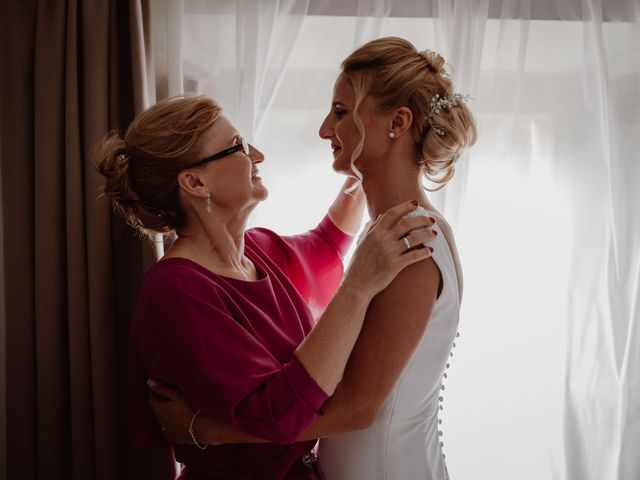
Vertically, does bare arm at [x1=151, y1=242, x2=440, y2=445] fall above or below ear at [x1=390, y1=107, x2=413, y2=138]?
below

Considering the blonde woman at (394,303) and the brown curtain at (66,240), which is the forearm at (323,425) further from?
the brown curtain at (66,240)

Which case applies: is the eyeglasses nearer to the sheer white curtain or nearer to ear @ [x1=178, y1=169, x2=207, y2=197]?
ear @ [x1=178, y1=169, x2=207, y2=197]

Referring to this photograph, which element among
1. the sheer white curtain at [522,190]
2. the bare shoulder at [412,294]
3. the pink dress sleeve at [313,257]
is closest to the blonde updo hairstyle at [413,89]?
the bare shoulder at [412,294]

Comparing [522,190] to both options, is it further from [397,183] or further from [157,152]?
[157,152]

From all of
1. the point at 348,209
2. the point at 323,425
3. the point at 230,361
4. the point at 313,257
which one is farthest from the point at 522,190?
the point at 230,361

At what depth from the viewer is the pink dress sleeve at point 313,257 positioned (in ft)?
5.89

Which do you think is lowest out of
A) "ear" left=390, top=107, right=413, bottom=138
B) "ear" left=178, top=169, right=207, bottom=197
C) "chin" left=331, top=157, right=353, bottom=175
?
"ear" left=178, top=169, right=207, bottom=197

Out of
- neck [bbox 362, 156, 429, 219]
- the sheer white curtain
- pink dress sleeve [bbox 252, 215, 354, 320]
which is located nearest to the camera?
neck [bbox 362, 156, 429, 219]

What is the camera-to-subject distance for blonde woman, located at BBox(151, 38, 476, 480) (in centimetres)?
127

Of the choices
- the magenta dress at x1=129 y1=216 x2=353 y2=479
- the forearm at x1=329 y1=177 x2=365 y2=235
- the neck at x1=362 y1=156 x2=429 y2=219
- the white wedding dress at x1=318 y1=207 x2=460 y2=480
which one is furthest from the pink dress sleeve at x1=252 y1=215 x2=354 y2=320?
the white wedding dress at x1=318 y1=207 x2=460 y2=480

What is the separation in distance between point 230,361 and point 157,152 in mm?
548

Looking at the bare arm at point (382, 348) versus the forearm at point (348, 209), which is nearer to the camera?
the bare arm at point (382, 348)

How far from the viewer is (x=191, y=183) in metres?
1.43

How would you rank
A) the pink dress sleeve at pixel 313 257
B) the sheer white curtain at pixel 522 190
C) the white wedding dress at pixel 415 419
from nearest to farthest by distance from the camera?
1. the white wedding dress at pixel 415 419
2. the pink dress sleeve at pixel 313 257
3. the sheer white curtain at pixel 522 190
